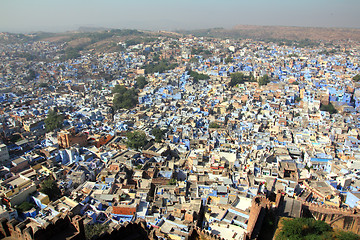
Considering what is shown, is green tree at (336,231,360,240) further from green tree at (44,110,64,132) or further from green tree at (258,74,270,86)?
green tree at (258,74,270,86)

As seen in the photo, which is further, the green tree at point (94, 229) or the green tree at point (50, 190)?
the green tree at point (50, 190)

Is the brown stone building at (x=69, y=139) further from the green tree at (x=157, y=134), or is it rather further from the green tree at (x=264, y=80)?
the green tree at (x=264, y=80)

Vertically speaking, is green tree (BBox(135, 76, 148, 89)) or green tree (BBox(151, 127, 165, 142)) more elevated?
green tree (BBox(135, 76, 148, 89))

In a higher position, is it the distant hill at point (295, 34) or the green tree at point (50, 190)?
the distant hill at point (295, 34)

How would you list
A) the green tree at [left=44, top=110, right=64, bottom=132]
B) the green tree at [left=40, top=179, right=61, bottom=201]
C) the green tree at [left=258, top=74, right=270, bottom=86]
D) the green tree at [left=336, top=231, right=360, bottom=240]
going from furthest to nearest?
the green tree at [left=258, top=74, right=270, bottom=86]
the green tree at [left=44, top=110, right=64, bottom=132]
the green tree at [left=40, top=179, right=61, bottom=201]
the green tree at [left=336, top=231, right=360, bottom=240]

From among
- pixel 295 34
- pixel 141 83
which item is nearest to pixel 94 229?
pixel 141 83

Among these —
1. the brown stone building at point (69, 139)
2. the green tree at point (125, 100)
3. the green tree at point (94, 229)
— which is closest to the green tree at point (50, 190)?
the green tree at point (94, 229)

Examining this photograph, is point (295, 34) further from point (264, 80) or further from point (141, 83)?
point (141, 83)

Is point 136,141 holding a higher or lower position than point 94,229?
higher

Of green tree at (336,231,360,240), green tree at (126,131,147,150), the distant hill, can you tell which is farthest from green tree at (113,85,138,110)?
the distant hill
